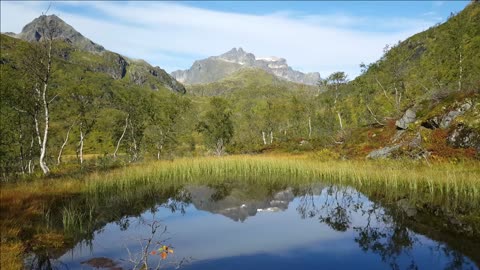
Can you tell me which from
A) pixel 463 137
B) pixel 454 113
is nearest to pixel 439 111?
pixel 454 113

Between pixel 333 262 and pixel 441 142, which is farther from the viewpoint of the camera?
pixel 441 142

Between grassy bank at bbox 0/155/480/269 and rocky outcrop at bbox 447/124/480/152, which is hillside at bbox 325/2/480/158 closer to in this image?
rocky outcrop at bbox 447/124/480/152

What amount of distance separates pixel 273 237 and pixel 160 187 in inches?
464

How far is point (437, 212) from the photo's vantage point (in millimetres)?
14680

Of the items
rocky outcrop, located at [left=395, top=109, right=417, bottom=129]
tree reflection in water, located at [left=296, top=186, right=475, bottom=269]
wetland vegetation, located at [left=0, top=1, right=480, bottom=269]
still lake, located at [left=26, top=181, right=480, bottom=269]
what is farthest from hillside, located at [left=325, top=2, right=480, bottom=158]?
still lake, located at [left=26, top=181, right=480, bottom=269]

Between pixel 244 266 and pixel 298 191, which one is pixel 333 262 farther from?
pixel 298 191

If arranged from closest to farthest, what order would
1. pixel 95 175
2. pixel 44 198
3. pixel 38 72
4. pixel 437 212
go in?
pixel 437 212 → pixel 44 198 → pixel 95 175 → pixel 38 72

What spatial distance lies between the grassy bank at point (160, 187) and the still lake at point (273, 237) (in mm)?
889

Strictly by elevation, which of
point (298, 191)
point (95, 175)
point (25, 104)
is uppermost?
point (25, 104)

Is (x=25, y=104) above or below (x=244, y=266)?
above

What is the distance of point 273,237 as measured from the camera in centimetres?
1295

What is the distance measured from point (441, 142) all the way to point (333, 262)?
20.8 meters

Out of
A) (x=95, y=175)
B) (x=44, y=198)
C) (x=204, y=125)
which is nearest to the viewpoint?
(x=44, y=198)

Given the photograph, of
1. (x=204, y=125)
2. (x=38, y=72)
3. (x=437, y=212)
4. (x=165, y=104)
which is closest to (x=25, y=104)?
(x=38, y=72)
